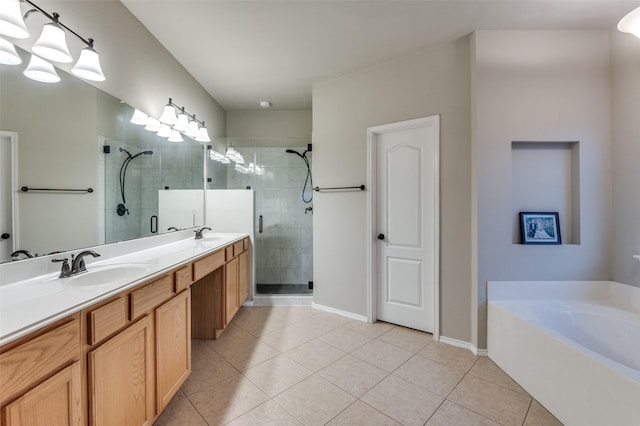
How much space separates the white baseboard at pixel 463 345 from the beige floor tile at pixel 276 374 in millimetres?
1224

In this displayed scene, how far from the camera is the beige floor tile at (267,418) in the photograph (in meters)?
1.41

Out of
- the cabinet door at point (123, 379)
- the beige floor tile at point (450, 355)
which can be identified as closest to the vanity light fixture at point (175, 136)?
the cabinet door at point (123, 379)

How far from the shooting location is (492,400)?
159cm

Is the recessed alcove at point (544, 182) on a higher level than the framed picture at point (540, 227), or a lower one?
higher

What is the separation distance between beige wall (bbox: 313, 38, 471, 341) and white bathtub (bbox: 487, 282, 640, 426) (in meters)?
0.34

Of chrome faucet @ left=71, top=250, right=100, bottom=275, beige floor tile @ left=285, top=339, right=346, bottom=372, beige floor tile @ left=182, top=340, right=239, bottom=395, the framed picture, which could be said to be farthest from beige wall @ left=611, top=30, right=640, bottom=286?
chrome faucet @ left=71, top=250, right=100, bottom=275

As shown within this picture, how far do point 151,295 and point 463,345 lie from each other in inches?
91.5

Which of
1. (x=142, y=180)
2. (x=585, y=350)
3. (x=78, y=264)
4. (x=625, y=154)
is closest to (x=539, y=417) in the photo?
(x=585, y=350)

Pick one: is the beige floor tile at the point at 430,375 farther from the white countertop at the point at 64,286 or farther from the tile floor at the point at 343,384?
the white countertop at the point at 64,286

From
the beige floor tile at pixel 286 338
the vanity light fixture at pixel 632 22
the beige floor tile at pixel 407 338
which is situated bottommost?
the beige floor tile at pixel 407 338

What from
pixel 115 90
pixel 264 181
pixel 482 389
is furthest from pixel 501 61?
pixel 115 90

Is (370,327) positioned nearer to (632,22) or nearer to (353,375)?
(353,375)

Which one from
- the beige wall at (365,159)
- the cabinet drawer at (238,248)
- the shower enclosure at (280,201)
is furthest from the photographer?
the shower enclosure at (280,201)

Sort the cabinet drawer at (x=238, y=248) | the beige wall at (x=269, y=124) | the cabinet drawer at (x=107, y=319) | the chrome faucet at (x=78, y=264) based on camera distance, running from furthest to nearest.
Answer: the beige wall at (x=269, y=124) → the cabinet drawer at (x=238, y=248) → the chrome faucet at (x=78, y=264) → the cabinet drawer at (x=107, y=319)
